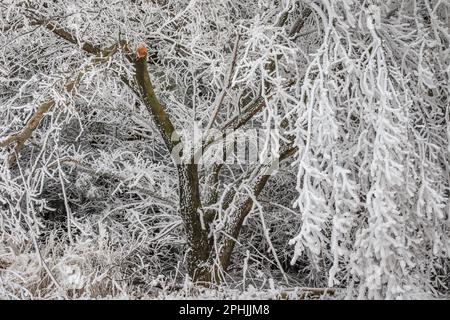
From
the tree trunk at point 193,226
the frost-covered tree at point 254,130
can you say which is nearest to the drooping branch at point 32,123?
the frost-covered tree at point 254,130

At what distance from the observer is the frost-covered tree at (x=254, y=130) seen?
463cm

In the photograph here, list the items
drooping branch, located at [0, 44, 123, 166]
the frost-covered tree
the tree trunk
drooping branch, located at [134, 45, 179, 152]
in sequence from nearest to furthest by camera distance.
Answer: the frost-covered tree
drooping branch, located at [0, 44, 123, 166]
drooping branch, located at [134, 45, 179, 152]
the tree trunk

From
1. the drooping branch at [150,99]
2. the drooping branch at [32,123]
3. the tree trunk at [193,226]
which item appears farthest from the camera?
the tree trunk at [193,226]

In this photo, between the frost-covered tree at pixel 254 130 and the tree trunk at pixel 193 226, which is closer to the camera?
the frost-covered tree at pixel 254 130

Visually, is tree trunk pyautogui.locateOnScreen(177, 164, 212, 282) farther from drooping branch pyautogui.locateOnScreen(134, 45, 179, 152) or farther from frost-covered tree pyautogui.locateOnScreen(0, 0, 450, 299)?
drooping branch pyautogui.locateOnScreen(134, 45, 179, 152)

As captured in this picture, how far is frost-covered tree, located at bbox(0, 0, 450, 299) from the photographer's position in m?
4.63

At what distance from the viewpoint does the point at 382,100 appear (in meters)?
4.50

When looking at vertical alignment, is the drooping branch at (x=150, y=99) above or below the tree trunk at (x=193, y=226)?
above

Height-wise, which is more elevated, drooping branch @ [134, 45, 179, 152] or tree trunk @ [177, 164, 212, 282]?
drooping branch @ [134, 45, 179, 152]

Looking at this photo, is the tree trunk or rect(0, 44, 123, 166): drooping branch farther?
the tree trunk

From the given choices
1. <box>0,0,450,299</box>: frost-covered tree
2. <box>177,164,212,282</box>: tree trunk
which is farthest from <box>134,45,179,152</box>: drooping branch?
<box>177,164,212,282</box>: tree trunk

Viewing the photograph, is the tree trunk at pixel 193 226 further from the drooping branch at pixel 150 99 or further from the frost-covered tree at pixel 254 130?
the drooping branch at pixel 150 99

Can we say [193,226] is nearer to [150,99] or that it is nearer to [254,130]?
[254,130]
